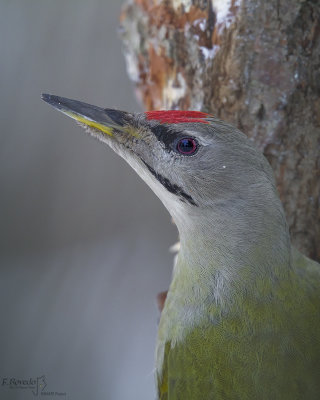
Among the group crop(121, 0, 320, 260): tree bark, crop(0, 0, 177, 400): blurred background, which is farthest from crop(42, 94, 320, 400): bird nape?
crop(0, 0, 177, 400): blurred background

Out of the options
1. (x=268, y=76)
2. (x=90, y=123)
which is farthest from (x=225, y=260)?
(x=268, y=76)

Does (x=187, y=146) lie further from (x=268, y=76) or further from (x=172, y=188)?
(x=268, y=76)

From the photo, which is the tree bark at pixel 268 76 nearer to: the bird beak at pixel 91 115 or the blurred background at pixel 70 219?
the bird beak at pixel 91 115

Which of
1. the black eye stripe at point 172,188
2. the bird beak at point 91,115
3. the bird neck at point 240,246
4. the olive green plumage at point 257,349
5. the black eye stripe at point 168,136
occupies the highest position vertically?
the bird beak at point 91,115

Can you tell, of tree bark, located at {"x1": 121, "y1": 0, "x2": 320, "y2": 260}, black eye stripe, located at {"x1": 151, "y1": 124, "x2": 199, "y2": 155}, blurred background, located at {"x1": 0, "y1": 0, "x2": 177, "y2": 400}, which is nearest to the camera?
black eye stripe, located at {"x1": 151, "y1": 124, "x2": 199, "y2": 155}

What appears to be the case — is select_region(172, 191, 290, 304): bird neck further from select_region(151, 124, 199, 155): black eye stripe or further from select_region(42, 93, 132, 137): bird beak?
select_region(42, 93, 132, 137): bird beak

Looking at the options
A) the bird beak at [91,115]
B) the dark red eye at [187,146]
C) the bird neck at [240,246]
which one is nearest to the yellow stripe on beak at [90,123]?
the bird beak at [91,115]

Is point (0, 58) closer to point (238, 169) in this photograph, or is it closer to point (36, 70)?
point (36, 70)
